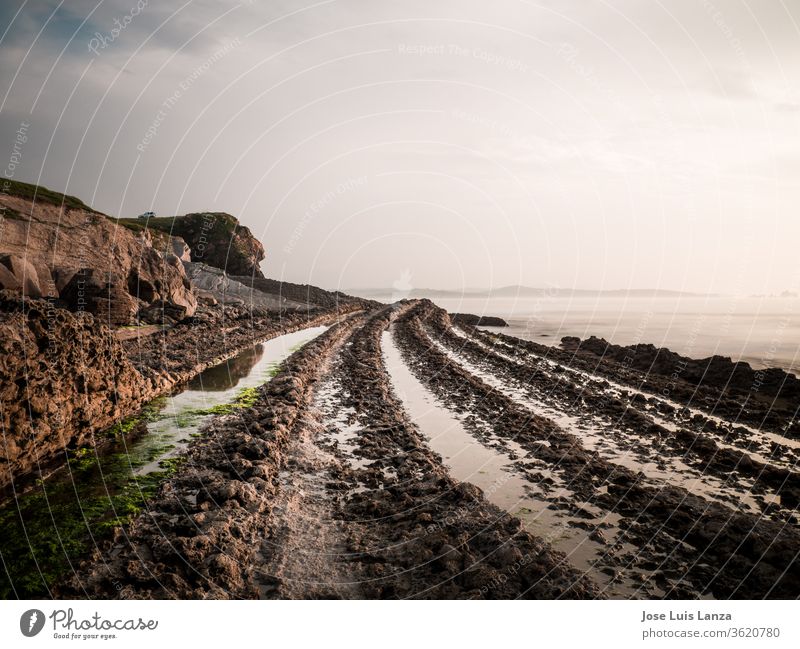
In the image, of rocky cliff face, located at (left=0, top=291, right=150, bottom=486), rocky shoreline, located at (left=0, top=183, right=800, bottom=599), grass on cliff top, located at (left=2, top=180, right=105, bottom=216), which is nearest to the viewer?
rocky shoreline, located at (left=0, top=183, right=800, bottom=599)

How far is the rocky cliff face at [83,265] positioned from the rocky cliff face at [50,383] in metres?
19.2

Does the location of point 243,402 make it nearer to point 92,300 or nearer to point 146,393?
point 146,393

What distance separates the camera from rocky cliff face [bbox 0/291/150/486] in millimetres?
10477

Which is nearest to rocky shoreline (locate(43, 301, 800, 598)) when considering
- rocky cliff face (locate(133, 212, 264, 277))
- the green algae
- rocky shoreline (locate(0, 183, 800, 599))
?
rocky shoreline (locate(0, 183, 800, 599))

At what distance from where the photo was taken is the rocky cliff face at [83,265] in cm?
3103

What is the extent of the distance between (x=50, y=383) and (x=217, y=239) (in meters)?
87.4

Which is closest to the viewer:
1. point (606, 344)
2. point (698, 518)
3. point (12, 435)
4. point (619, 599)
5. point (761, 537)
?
point (619, 599)

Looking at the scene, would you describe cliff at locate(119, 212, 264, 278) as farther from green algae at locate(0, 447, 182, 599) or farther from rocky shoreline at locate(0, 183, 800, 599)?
green algae at locate(0, 447, 182, 599)

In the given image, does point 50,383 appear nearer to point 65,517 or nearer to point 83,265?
point 65,517

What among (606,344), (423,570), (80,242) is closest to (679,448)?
(423,570)

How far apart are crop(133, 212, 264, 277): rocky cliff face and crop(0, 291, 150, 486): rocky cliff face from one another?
250 feet

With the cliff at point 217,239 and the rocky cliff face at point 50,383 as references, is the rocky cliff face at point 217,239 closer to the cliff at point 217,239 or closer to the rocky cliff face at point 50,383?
the cliff at point 217,239

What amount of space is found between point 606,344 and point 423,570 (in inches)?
1362
